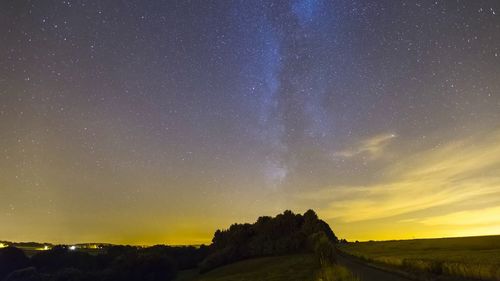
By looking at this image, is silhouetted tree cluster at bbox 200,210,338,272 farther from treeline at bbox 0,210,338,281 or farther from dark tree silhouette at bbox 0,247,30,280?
dark tree silhouette at bbox 0,247,30,280

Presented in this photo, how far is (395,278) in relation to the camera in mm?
31969

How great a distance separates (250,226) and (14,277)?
7088 cm

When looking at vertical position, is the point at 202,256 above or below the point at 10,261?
below

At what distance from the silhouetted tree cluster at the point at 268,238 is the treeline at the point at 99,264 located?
53.6 feet

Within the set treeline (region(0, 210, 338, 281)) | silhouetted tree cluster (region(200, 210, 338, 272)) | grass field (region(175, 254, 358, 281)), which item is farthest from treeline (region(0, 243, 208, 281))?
silhouetted tree cluster (region(200, 210, 338, 272))

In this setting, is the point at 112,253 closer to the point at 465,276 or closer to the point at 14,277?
the point at 14,277

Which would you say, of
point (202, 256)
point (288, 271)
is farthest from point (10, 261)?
point (288, 271)

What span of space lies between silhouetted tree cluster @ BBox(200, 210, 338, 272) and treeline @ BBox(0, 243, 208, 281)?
16.3m

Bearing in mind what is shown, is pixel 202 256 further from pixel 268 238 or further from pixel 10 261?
pixel 10 261

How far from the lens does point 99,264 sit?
13988cm

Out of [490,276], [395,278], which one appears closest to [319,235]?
[395,278]

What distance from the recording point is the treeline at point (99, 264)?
120m

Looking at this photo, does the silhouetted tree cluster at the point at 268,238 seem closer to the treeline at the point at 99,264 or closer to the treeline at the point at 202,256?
the treeline at the point at 202,256

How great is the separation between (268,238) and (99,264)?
63065 millimetres
